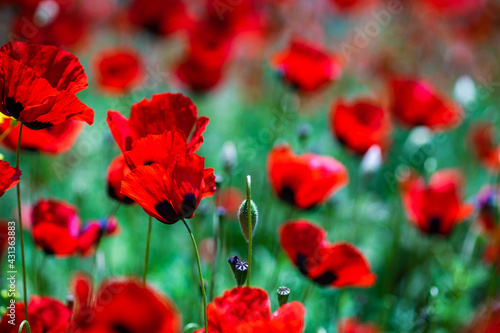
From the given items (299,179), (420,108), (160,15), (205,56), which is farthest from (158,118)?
(160,15)

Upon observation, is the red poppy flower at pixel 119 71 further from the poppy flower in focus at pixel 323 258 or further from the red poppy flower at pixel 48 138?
the poppy flower in focus at pixel 323 258

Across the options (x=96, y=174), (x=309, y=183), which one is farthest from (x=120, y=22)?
(x=309, y=183)

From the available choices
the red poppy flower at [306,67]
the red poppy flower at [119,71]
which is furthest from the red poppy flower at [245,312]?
the red poppy flower at [119,71]

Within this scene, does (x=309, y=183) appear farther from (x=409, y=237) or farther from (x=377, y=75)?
(x=377, y=75)

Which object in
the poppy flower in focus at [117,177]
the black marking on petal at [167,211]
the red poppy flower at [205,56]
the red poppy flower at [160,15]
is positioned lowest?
the black marking on petal at [167,211]

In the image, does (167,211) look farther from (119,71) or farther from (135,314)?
(119,71)

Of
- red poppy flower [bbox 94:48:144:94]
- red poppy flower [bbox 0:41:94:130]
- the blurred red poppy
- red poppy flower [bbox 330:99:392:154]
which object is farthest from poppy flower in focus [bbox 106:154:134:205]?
red poppy flower [bbox 94:48:144:94]

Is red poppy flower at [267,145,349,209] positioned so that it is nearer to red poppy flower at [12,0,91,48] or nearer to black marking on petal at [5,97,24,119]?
black marking on petal at [5,97,24,119]
